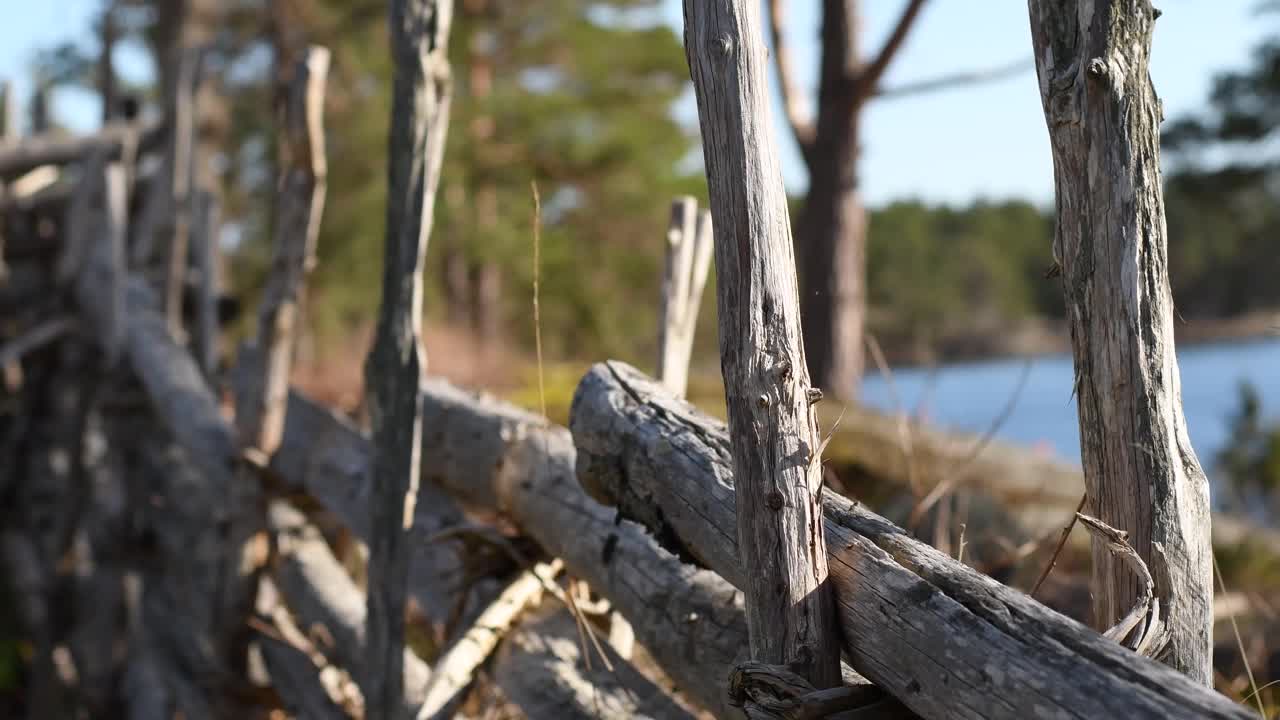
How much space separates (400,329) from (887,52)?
485 centimetres

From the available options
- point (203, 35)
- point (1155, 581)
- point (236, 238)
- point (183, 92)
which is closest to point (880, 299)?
point (236, 238)

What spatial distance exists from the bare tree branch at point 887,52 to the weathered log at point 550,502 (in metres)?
4.06

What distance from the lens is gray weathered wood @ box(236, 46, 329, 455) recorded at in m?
3.18

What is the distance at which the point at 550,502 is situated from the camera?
2588 millimetres

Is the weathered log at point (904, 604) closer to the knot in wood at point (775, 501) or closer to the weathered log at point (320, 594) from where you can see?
Answer: the knot in wood at point (775, 501)

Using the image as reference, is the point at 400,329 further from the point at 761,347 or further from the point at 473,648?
the point at 761,347

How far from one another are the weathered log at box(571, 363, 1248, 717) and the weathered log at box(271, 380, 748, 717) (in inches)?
7.4

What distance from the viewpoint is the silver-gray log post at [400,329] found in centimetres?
248

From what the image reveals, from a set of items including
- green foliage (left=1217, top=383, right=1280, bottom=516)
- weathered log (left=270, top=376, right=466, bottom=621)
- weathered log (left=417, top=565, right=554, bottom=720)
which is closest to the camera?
weathered log (left=417, top=565, right=554, bottom=720)

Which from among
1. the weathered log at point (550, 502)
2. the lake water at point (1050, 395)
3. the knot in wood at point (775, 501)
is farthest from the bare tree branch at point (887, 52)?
the knot in wood at point (775, 501)

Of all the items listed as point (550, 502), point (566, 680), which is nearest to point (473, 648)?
point (566, 680)

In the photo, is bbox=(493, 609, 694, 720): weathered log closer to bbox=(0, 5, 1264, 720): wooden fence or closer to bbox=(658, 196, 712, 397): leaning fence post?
bbox=(0, 5, 1264, 720): wooden fence

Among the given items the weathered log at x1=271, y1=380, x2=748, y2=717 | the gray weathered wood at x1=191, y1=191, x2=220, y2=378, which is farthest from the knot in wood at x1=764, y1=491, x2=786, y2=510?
the gray weathered wood at x1=191, y1=191, x2=220, y2=378

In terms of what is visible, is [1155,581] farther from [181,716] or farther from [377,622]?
[181,716]
